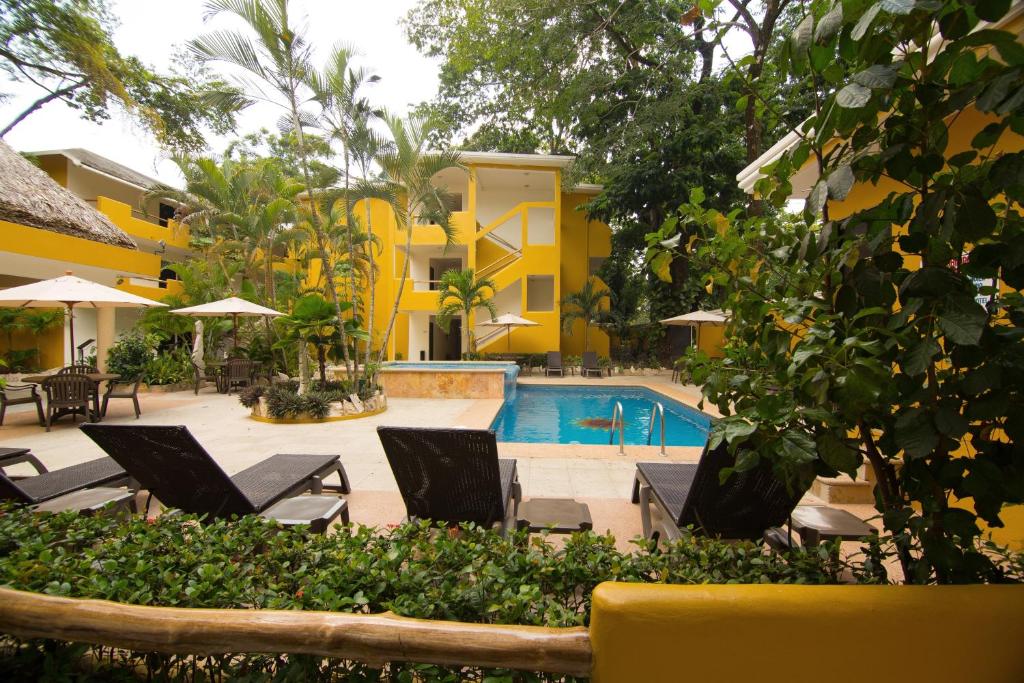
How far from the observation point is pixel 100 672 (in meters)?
1.68

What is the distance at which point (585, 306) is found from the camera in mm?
19312

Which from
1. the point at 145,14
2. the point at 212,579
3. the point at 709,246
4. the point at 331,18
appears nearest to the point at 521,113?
the point at 331,18

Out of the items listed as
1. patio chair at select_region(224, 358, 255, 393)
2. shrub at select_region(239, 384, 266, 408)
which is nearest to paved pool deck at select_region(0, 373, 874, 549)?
shrub at select_region(239, 384, 266, 408)

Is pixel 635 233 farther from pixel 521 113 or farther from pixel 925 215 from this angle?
pixel 925 215

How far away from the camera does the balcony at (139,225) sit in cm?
1616

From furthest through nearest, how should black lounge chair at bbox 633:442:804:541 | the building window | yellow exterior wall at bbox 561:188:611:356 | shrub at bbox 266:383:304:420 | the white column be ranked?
yellow exterior wall at bbox 561:188:611:356 < the building window < the white column < shrub at bbox 266:383:304:420 < black lounge chair at bbox 633:442:804:541

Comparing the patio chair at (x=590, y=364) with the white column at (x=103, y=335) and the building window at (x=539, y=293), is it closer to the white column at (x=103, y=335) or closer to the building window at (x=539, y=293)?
the building window at (x=539, y=293)

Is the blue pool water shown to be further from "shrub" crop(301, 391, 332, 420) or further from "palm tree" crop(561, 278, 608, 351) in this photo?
"palm tree" crop(561, 278, 608, 351)

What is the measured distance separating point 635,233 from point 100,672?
1997 centimetres

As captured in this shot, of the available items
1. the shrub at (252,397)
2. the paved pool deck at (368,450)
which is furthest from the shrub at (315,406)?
the shrub at (252,397)

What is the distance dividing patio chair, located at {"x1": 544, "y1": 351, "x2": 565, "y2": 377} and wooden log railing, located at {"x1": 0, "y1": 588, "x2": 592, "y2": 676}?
52.6ft

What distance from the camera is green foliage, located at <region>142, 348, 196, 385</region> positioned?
40.6ft

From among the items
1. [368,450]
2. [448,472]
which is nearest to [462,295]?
[368,450]

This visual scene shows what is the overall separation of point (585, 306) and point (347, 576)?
59.4ft
